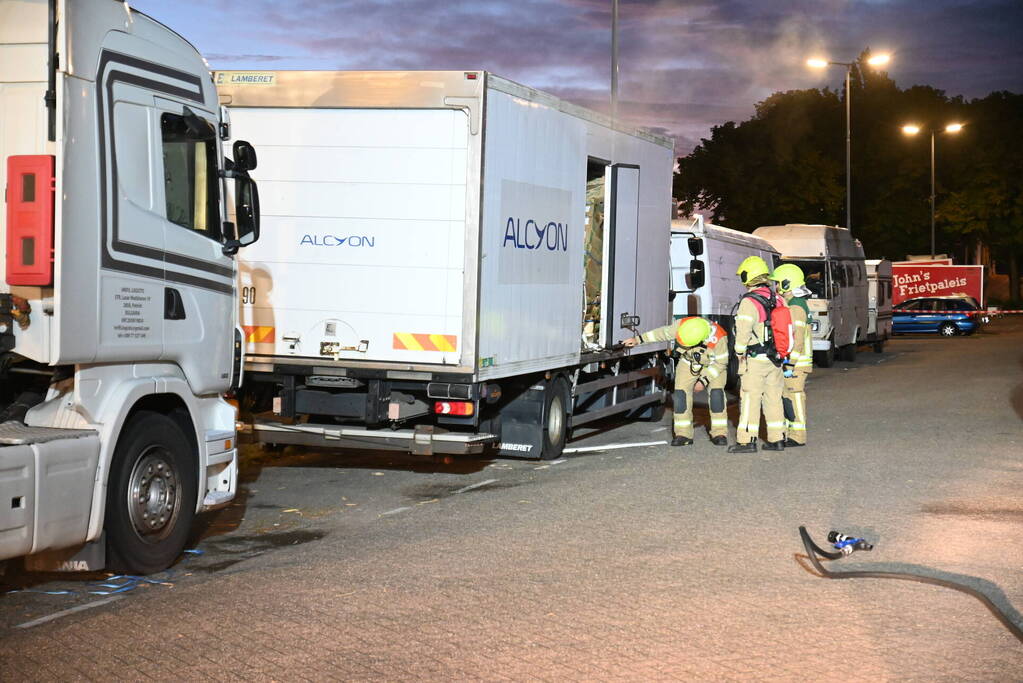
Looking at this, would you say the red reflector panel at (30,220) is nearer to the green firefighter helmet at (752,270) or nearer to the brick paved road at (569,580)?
the brick paved road at (569,580)

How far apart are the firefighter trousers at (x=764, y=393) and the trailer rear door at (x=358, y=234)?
13.3 feet

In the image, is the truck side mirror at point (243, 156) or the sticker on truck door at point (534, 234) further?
the sticker on truck door at point (534, 234)

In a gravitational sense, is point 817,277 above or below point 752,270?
above

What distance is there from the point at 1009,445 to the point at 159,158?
976 cm

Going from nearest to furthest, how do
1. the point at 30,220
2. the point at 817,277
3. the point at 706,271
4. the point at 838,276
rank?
the point at 30,220 → the point at 706,271 → the point at 817,277 → the point at 838,276

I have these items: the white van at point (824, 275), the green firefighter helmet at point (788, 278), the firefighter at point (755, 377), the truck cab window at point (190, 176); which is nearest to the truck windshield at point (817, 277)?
the white van at point (824, 275)

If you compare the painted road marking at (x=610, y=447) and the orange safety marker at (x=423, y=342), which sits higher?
the orange safety marker at (x=423, y=342)

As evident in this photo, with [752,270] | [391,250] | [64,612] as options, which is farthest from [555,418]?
[64,612]

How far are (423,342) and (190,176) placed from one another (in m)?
3.16

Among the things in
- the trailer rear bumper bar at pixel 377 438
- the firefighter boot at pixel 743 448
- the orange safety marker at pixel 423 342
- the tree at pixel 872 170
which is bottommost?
the firefighter boot at pixel 743 448

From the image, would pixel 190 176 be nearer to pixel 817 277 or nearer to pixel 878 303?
pixel 817 277

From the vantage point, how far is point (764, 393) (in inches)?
525

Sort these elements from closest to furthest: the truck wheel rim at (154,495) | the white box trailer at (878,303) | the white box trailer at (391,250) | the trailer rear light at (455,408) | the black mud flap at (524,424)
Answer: the truck wheel rim at (154,495), the white box trailer at (391,250), the trailer rear light at (455,408), the black mud flap at (524,424), the white box trailer at (878,303)

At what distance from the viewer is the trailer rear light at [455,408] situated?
34.6 ft
